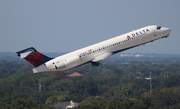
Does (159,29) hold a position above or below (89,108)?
above

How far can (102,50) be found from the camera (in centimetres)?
10206

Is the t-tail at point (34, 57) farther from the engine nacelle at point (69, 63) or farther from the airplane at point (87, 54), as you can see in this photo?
the engine nacelle at point (69, 63)

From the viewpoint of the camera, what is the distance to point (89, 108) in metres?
138

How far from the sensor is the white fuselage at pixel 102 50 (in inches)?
3937

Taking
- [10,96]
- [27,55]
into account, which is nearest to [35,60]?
[27,55]

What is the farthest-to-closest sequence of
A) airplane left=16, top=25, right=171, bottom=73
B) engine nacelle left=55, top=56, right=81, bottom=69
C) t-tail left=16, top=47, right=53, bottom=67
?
t-tail left=16, top=47, right=53, bottom=67, airplane left=16, top=25, right=171, bottom=73, engine nacelle left=55, top=56, right=81, bottom=69

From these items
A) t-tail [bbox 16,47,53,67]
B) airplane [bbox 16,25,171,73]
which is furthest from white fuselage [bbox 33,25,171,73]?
t-tail [bbox 16,47,53,67]

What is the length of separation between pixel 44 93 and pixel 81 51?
9322 cm

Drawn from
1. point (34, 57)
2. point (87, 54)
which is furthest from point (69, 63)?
point (34, 57)

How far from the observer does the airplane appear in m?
100

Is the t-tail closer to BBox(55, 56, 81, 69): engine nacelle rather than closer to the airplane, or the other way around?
the airplane

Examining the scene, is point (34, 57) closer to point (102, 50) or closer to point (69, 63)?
point (69, 63)

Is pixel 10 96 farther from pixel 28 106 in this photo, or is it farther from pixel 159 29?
pixel 159 29

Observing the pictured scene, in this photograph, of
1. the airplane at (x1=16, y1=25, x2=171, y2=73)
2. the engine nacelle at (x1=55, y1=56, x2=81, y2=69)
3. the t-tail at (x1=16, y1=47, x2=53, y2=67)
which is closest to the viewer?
the engine nacelle at (x1=55, y1=56, x2=81, y2=69)
